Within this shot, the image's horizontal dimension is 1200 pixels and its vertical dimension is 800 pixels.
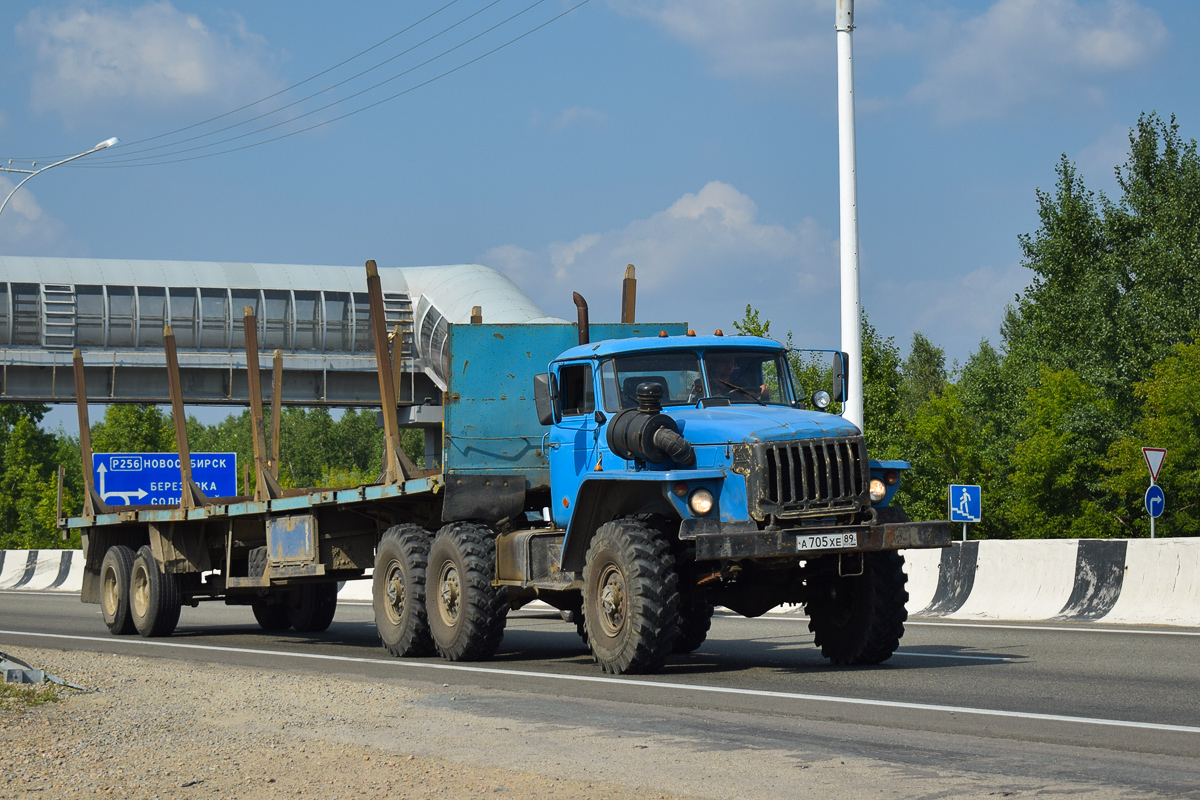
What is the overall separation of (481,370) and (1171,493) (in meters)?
39.7

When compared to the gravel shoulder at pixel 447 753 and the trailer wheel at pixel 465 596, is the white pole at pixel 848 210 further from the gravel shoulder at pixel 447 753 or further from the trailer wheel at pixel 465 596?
the gravel shoulder at pixel 447 753

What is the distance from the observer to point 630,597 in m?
11.0

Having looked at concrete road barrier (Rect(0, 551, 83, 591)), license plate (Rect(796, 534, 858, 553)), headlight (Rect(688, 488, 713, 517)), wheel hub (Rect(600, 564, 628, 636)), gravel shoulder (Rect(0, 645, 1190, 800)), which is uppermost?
headlight (Rect(688, 488, 713, 517))

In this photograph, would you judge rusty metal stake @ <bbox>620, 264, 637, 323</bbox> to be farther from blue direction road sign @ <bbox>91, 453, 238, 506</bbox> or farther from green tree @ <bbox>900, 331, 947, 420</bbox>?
green tree @ <bbox>900, 331, 947, 420</bbox>

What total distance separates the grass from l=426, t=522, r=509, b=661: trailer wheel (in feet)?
12.7

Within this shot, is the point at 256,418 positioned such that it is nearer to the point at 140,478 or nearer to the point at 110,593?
the point at 110,593

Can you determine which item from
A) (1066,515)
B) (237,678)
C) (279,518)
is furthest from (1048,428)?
(237,678)

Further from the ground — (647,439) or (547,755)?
(647,439)

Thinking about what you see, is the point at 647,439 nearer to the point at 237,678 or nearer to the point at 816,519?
the point at 816,519

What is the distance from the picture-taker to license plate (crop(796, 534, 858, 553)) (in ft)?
35.0

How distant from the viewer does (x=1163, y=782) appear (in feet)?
21.1

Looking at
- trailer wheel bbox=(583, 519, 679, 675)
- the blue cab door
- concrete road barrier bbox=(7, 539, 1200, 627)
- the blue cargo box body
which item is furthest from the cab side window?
concrete road barrier bbox=(7, 539, 1200, 627)

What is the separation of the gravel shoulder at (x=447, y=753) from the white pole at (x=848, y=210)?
11.7 m

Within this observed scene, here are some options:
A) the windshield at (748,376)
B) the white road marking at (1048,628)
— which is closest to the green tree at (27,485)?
the white road marking at (1048,628)
